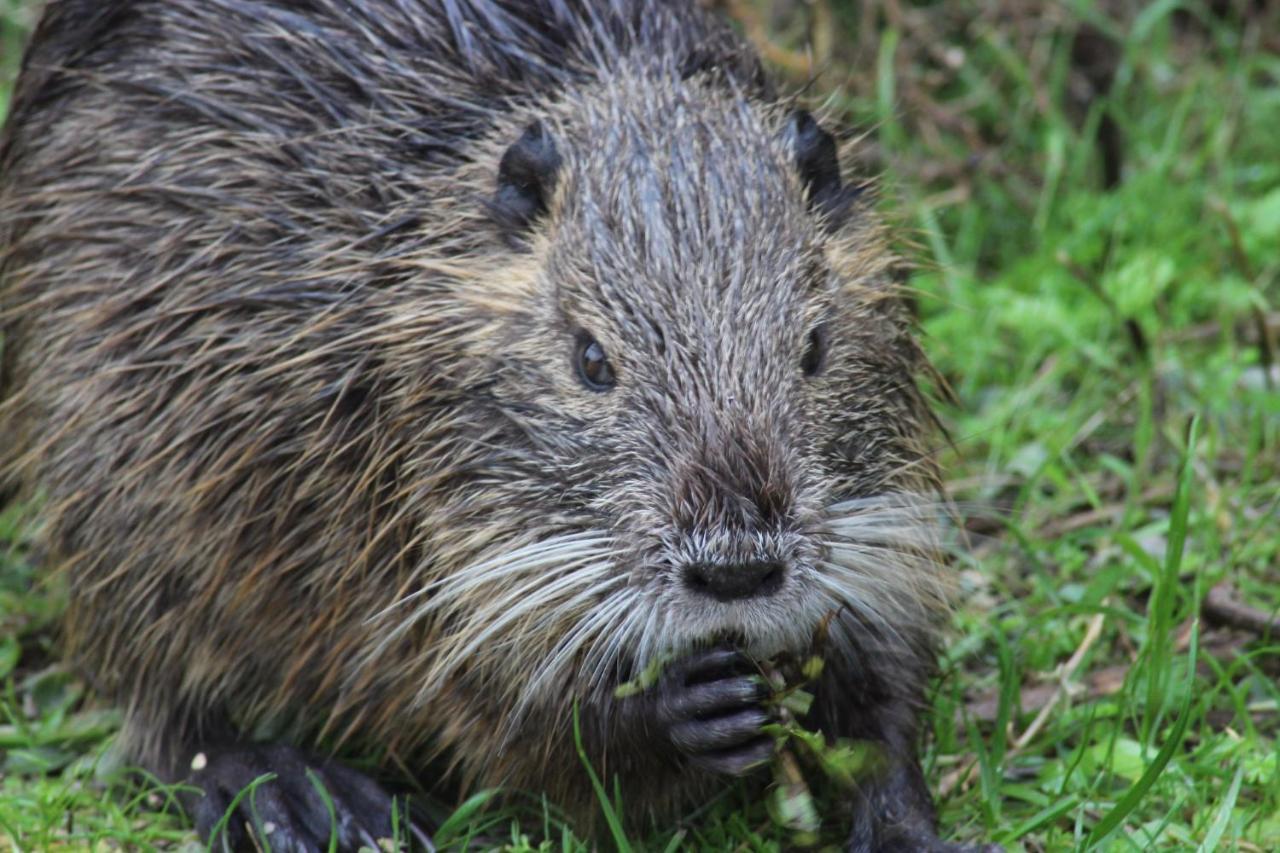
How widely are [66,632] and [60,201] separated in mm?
906

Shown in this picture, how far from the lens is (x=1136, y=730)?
3.31 meters

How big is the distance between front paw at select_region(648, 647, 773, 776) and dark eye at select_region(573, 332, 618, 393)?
1.52ft

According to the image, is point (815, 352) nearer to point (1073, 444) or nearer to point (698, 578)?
point (698, 578)

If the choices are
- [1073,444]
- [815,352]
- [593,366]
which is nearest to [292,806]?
[593,366]

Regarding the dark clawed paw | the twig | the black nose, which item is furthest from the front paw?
the twig

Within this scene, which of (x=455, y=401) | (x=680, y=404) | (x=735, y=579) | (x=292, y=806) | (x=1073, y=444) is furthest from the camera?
(x=1073, y=444)

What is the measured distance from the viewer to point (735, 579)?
8.36 feet

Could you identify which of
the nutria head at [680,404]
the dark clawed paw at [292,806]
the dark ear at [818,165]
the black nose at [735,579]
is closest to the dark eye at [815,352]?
the nutria head at [680,404]

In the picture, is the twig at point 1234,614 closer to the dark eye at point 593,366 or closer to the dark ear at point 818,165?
the dark ear at point 818,165

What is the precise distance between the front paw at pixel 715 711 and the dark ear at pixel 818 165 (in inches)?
34.3

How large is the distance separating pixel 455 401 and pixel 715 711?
0.71 meters

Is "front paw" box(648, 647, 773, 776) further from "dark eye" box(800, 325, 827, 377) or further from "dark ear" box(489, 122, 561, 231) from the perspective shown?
"dark ear" box(489, 122, 561, 231)

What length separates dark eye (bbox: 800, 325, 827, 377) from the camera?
2.90 metres

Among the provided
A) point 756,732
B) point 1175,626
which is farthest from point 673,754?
point 1175,626
